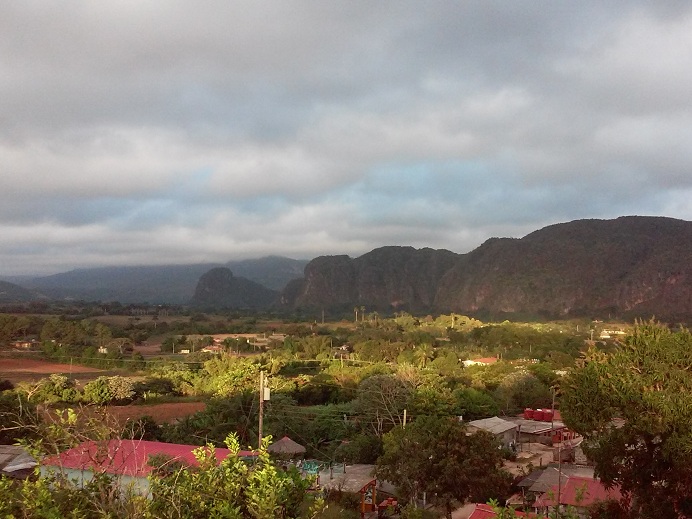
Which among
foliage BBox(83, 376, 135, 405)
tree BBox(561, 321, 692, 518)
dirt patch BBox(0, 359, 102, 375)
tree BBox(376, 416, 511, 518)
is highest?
tree BBox(561, 321, 692, 518)

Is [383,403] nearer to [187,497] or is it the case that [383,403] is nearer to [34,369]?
[187,497]

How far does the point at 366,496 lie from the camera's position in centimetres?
1452

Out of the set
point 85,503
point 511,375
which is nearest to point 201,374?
point 511,375

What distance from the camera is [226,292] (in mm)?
181125

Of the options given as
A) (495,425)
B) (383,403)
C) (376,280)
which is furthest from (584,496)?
(376,280)

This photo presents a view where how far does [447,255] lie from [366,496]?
13768cm

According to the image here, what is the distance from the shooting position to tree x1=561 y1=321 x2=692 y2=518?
8625 millimetres

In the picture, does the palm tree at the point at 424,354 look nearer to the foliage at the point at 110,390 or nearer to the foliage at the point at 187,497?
the foliage at the point at 110,390

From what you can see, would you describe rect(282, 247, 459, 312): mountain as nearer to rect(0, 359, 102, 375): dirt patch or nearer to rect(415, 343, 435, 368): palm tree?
rect(415, 343, 435, 368): palm tree

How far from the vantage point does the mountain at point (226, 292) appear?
581 ft

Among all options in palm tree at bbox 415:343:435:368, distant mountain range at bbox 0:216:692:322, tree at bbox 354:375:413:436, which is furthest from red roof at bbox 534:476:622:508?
distant mountain range at bbox 0:216:692:322

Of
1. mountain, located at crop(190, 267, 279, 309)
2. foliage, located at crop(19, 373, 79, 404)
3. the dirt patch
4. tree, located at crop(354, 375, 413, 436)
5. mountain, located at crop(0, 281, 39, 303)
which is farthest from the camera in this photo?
mountain, located at crop(190, 267, 279, 309)

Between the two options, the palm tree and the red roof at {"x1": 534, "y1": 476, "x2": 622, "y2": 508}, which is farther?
the palm tree

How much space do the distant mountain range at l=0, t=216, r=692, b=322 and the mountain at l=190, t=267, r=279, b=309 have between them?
30.9 metres
